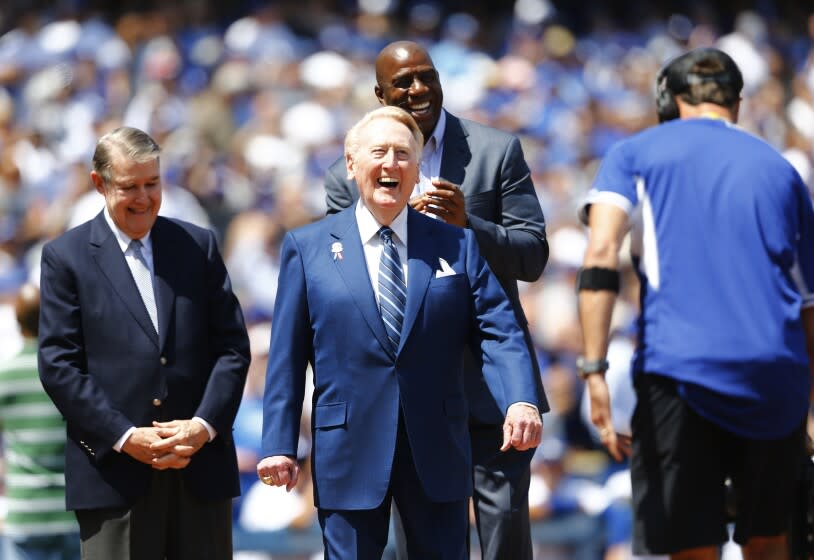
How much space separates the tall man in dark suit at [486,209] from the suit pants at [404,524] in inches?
25.6

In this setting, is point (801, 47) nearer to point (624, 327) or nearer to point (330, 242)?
point (624, 327)

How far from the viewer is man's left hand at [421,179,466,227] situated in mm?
5207

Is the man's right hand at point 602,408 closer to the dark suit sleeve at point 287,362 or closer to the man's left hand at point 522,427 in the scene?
the man's left hand at point 522,427

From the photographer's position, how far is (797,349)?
15.6ft

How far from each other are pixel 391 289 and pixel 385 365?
25 centimetres

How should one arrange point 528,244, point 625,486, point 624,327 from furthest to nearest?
point 624,327
point 625,486
point 528,244

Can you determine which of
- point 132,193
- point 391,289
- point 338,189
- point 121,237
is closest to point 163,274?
point 121,237

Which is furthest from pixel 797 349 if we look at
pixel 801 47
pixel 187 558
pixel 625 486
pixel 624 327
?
pixel 801 47

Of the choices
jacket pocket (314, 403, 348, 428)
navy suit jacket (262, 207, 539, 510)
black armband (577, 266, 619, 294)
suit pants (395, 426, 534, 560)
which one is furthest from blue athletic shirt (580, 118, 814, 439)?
jacket pocket (314, 403, 348, 428)

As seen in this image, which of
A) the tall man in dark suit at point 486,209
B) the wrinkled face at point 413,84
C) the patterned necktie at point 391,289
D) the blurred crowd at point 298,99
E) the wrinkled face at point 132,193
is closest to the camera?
the patterned necktie at point 391,289

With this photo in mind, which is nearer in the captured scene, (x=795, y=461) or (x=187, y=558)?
(x=795, y=461)

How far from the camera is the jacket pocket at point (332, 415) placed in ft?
15.7

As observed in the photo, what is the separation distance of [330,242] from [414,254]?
0.93 feet

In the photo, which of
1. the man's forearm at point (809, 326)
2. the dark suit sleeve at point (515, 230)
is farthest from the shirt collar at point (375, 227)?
the man's forearm at point (809, 326)
